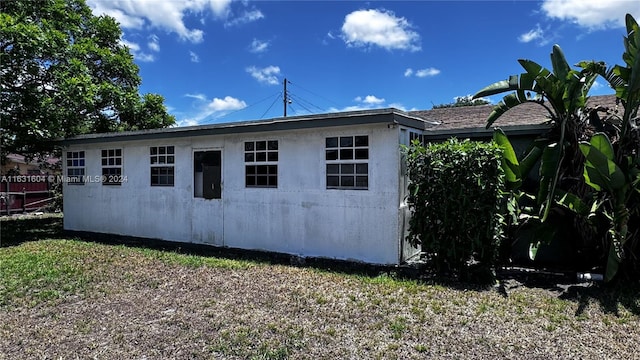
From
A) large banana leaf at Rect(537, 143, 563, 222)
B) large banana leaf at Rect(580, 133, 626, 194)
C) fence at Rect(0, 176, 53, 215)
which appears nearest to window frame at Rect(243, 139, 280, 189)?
large banana leaf at Rect(537, 143, 563, 222)

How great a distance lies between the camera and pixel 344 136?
291 inches

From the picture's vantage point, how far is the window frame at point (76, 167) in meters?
11.6

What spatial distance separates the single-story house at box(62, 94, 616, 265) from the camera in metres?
7.04

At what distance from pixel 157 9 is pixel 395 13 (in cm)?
756

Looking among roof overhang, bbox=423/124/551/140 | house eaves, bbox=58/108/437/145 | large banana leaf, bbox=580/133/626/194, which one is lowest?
large banana leaf, bbox=580/133/626/194

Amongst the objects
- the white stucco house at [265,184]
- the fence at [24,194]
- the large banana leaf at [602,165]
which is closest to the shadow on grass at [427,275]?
the white stucco house at [265,184]

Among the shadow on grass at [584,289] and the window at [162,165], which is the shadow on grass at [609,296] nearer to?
the shadow on grass at [584,289]

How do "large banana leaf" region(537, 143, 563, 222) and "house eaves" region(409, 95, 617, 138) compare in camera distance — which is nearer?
"large banana leaf" region(537, 143, 563, 222)

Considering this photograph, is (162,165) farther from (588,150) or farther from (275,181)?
(588,150)

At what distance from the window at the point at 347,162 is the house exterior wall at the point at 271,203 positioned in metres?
0.11

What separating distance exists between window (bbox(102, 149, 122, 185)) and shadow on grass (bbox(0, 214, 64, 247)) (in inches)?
83.7

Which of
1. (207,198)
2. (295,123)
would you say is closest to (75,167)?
(207,198)

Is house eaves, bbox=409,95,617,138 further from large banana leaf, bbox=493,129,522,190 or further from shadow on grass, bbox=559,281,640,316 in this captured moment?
shadow on grass, bbox=559,281,640,316

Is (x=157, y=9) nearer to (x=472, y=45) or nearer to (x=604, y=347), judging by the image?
Result: (x=472, y=45)
